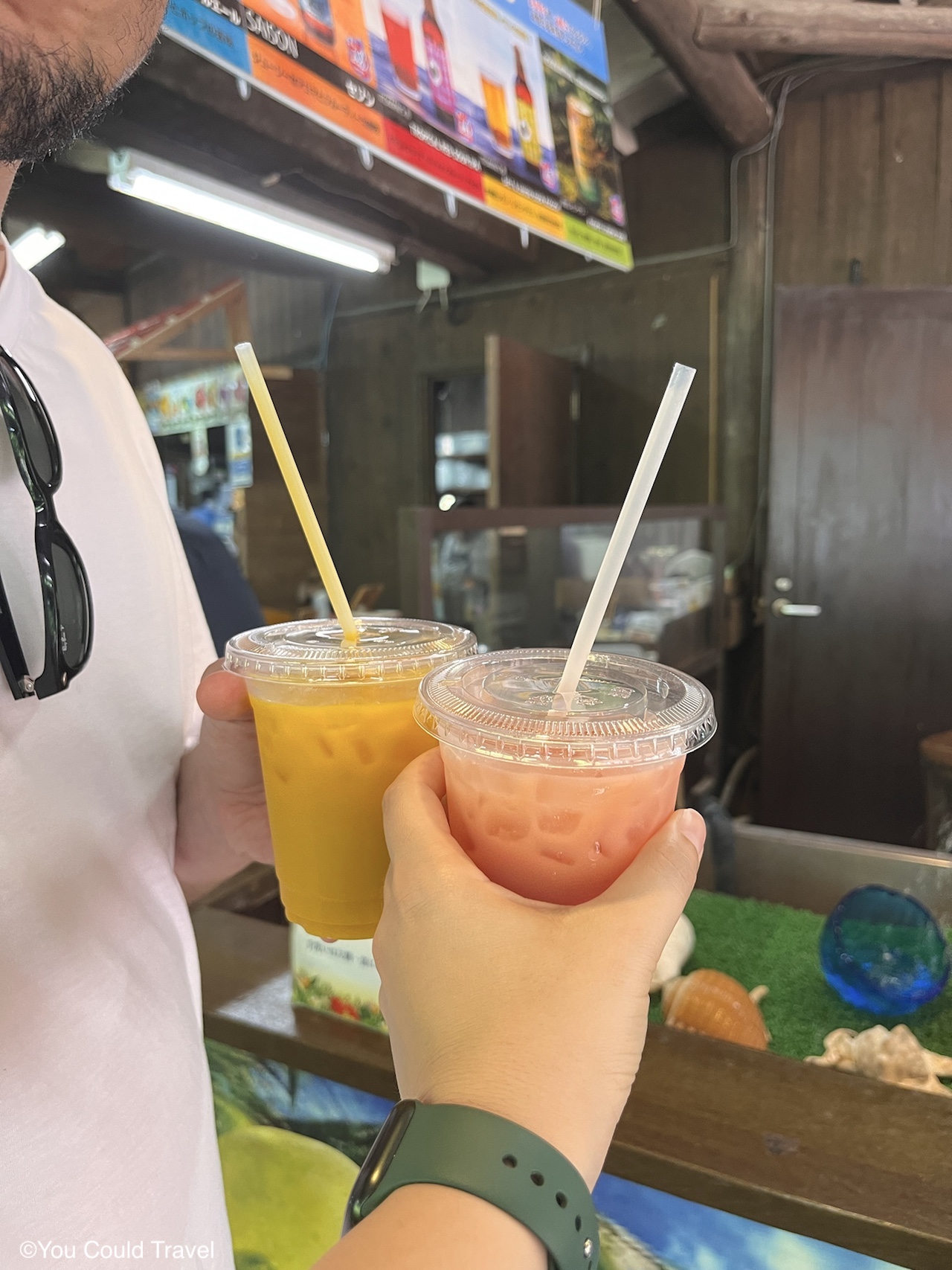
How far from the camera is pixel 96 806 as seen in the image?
87 cm

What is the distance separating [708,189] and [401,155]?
3332 millimetres

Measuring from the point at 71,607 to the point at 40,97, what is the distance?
17.7 inches

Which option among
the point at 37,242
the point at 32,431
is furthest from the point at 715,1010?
the point at 37,242

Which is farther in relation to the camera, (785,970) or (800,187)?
A: (800,187)

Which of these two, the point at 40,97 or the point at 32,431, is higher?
the point at 40,97

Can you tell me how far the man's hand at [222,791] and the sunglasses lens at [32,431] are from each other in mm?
266

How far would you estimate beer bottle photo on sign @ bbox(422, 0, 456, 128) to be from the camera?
8.40 feet

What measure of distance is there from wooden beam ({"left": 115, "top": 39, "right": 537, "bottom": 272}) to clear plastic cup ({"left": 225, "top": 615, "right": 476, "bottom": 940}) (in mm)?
3049

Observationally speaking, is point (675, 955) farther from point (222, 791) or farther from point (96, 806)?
point (96, 806)

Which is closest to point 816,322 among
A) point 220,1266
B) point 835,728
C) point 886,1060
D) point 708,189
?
point 708,189

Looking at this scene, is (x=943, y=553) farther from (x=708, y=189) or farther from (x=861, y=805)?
(x=708, y=189)

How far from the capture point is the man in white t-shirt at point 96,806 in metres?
0.73

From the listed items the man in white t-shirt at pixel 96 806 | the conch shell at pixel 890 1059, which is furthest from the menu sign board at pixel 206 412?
the conch shell at pixel 890 1059

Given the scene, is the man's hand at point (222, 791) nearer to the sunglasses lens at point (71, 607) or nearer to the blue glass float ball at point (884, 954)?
the sunglasses lens at point (71, 607)
